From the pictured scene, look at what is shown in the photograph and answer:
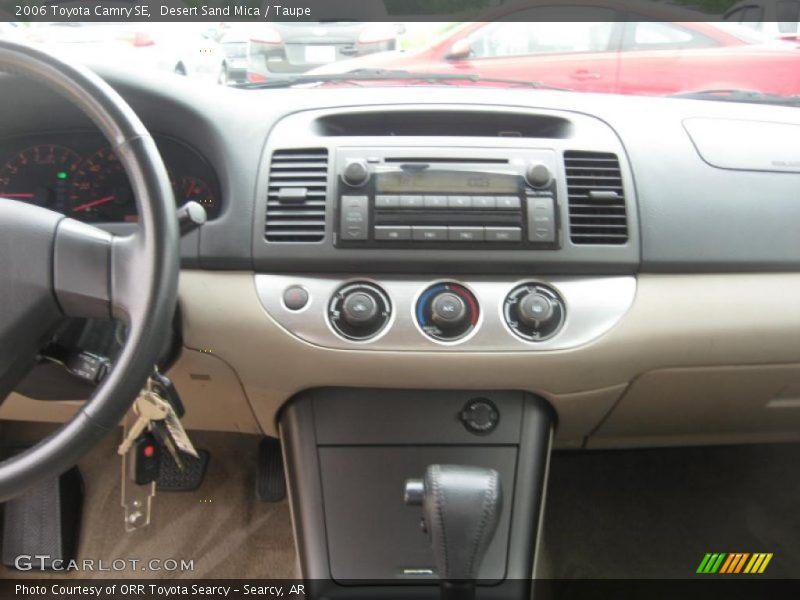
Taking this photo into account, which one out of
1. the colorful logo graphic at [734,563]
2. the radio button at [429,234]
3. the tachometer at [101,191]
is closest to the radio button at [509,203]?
the radio button at [429,234]

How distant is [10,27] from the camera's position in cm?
117

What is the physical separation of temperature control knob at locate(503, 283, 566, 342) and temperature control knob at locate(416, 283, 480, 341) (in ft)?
0.20

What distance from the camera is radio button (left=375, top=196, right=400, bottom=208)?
1.23 metres

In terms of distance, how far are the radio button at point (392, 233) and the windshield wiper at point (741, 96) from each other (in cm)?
72

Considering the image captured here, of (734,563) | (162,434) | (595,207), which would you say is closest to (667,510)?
(734,563)

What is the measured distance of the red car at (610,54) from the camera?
1.50 m

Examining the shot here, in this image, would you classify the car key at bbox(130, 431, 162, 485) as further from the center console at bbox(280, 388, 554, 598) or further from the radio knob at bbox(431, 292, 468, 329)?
the radio knob at bbox(431, 292, 468, 329)

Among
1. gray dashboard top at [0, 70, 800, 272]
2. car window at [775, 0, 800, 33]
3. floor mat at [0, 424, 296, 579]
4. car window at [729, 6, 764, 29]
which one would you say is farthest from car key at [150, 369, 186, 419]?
car window at [775, 0, 800, 33]

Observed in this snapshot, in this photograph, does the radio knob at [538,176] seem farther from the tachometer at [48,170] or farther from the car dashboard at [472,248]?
the tachometer at [48,170]

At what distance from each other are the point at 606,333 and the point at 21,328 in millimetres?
889

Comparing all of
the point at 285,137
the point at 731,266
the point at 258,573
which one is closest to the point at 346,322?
the point at 285,137

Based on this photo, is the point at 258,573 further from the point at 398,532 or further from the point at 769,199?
the point at 769,199

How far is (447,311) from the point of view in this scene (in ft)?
3.97

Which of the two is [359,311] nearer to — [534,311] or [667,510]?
[534,311]
